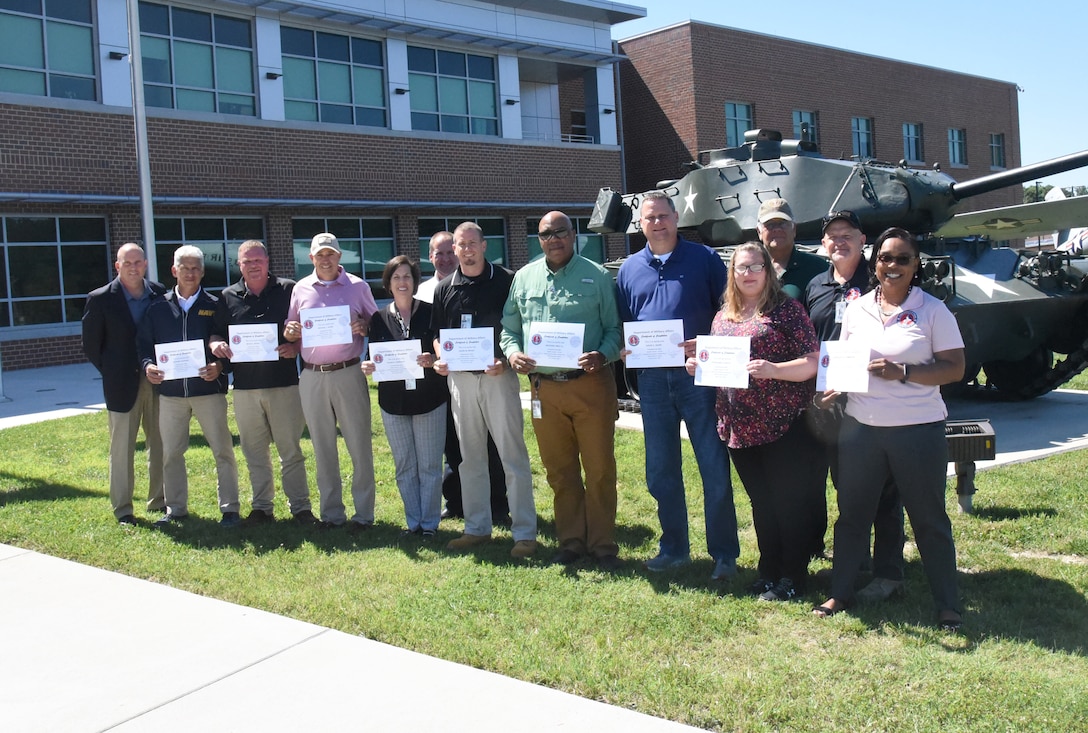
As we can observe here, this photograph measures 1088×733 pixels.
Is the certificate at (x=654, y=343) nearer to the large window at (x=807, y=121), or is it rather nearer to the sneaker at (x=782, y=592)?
the sneaker at (x=782, y=592)

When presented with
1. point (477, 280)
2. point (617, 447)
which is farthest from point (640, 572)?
point (617, 447)

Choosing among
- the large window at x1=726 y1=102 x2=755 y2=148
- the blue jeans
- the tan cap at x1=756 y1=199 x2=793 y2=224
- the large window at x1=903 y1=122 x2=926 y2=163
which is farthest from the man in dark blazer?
the large window at x1=903 y1=122 x2=926 y2=163

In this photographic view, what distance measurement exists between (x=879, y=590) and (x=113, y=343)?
5.23m

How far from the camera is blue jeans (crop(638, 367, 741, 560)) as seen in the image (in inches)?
213

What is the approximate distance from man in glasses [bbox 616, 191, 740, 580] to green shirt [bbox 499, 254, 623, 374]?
0.42 feet

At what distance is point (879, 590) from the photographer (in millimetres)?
4996

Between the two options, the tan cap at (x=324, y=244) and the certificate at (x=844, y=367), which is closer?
the certificate at (x=844, y=367)

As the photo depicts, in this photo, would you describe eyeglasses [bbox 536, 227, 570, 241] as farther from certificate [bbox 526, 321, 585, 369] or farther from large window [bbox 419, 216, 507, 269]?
large window [bbox 419, 216, 507, 269]

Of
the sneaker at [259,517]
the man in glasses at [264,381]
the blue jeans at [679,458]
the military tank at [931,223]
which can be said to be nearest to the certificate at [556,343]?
the blue jeans at [679,458]

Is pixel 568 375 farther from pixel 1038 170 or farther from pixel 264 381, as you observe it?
pixel 1038 170

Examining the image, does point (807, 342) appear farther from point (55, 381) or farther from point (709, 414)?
point (55, 381)

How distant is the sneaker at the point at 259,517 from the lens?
710 centimetres

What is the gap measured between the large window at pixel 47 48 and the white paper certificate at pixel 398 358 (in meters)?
14.8

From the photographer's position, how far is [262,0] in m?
20.2
